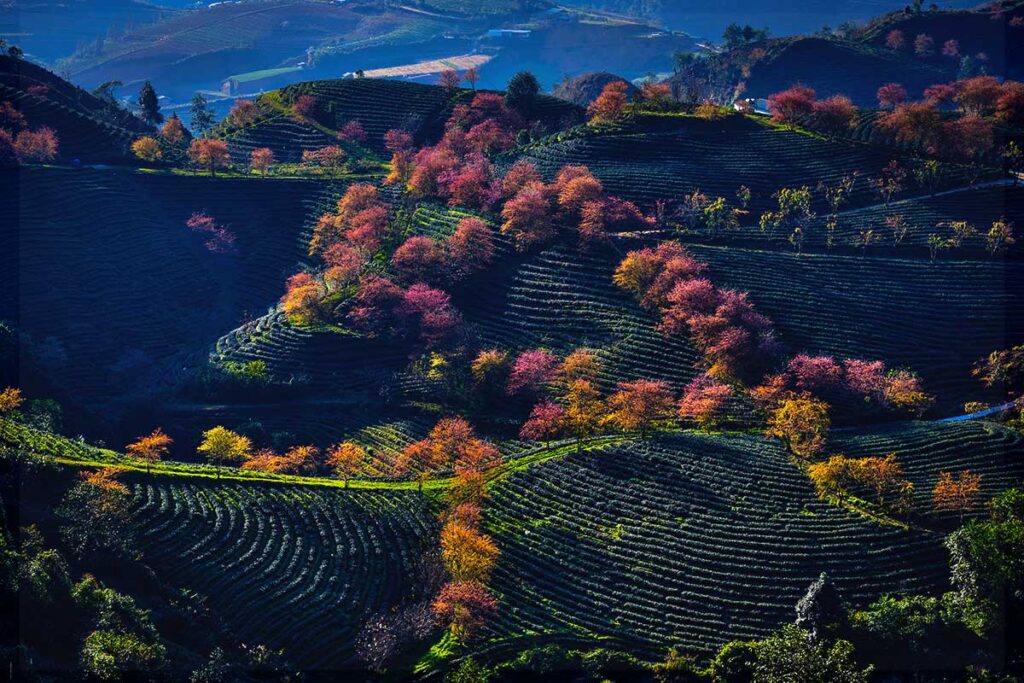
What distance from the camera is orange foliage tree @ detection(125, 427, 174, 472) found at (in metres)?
69.4

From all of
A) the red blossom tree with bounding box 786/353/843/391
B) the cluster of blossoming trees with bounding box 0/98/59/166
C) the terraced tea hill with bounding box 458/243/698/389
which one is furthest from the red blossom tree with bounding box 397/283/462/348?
the cluster of blossoming trees with bounding box 0/98/59/166

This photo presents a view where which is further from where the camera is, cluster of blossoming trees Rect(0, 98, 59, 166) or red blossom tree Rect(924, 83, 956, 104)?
red blossom tree Rect(924, 83, 956, 104)

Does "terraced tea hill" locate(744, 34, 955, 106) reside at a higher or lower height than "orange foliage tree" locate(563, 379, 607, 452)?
higher

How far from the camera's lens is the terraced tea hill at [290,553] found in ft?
184

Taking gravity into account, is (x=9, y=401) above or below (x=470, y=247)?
below

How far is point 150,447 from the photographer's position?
7144 cm

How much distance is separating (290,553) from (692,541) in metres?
23.9

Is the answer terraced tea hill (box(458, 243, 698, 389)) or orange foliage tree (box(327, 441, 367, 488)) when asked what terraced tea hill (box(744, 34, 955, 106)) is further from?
orange foliage tree (box(327, 441, 367, 488))

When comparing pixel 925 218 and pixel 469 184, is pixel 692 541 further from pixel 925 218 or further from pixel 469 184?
pixel 469 184

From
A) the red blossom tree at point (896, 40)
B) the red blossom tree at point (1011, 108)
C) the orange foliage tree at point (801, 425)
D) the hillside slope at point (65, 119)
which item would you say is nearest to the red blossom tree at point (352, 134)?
the hillside slope at point (65, 119)

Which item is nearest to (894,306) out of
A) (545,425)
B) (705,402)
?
(705,402)

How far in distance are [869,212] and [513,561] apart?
55.8m

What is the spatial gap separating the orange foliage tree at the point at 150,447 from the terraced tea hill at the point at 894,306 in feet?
153

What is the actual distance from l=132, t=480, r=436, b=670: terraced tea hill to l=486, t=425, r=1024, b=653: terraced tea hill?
21.6 ft
